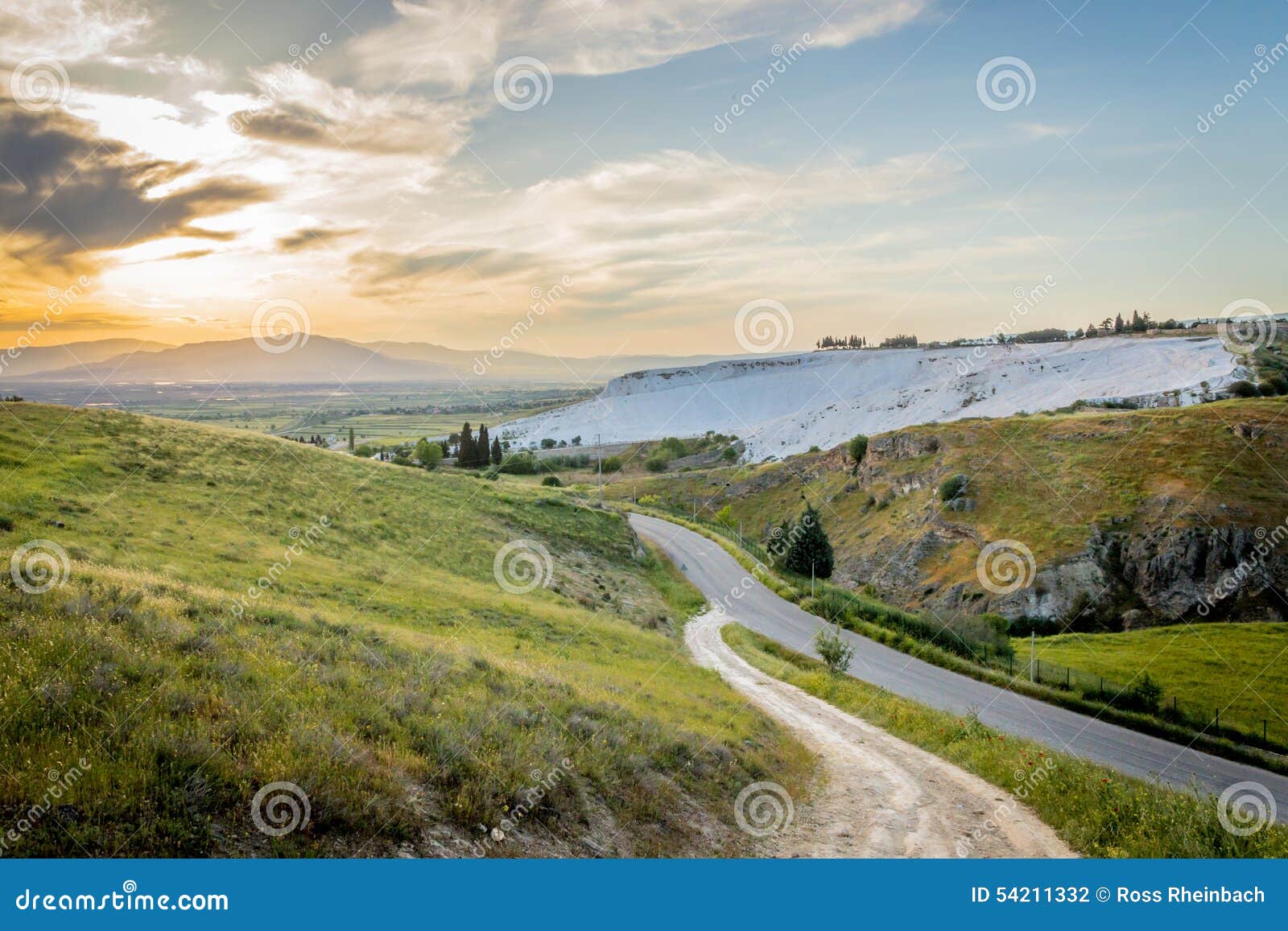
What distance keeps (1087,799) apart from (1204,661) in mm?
35531

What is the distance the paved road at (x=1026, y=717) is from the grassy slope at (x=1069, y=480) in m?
25.9

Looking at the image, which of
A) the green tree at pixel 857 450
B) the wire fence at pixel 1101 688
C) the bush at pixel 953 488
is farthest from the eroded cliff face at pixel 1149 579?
the green tree at pixel 857 450

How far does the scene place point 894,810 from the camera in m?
10.7

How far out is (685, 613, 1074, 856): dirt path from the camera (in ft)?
29.6

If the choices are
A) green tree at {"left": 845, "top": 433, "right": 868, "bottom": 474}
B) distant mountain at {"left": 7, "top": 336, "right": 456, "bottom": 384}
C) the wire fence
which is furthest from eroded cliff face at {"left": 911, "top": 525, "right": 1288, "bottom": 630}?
distant mountain at {"left": 7, "top": 336, "right": 456, "bottom": 384}

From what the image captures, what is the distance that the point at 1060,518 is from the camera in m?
55.7

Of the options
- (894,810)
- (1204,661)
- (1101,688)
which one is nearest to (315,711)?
(894,810)

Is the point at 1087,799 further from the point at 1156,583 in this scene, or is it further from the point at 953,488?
the point at 953,488

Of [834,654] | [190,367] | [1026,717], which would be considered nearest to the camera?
[834,654]

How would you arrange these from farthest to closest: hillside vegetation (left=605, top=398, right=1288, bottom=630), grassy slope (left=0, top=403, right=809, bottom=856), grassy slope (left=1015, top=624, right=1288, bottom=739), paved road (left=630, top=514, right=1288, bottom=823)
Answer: hillside vegetation (left=605, top=398, right=1288, bottom=630) → grassy slope (left=1015, top=624, right=1288, bottom=739) → paved road (left=630, top=514, right=1288, bottom=823) → grassy slope (left=0, top=403, right=809, bottom=856)

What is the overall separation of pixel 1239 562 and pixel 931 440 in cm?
3258

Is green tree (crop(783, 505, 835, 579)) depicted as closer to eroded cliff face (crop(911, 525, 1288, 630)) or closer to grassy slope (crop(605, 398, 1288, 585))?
eroded cliff face (crop(911, 525, 1288, 630))

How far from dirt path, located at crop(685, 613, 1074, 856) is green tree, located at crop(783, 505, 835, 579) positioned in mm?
35854

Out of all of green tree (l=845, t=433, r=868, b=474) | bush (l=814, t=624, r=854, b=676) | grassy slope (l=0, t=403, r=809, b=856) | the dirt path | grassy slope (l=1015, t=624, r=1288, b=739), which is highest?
green tree (l=845, t=433, r=868, b=474)
